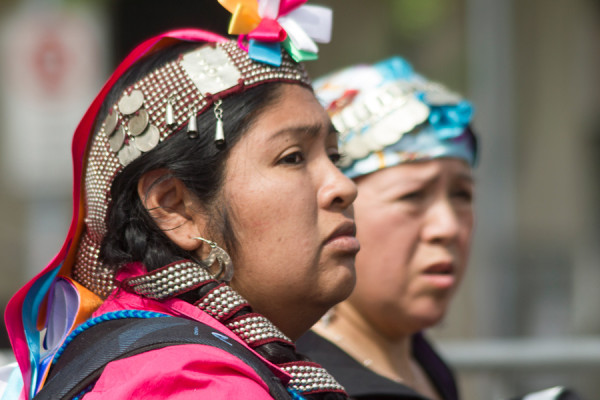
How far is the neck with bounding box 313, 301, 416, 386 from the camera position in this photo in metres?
2.76

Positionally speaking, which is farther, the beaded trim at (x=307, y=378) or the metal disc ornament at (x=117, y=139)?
the metal disc ornament at (x=117, y=139)

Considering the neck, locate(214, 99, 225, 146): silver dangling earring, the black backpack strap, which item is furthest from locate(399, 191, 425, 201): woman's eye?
the black backpack strap

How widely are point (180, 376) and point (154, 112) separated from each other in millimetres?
669

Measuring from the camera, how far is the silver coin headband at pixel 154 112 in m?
1.90

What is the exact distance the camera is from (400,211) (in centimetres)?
279

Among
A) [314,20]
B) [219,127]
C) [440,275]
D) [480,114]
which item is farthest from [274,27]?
[480,114]

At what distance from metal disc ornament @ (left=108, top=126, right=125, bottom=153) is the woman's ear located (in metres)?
0.10

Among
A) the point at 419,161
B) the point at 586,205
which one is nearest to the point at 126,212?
the point at 419,161

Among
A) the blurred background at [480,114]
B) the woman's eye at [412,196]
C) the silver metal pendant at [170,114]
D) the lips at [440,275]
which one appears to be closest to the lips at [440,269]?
the lips at [440,275]

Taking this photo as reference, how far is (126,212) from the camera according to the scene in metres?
1.92

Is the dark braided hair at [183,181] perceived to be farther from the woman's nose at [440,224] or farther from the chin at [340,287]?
the woman's nose at [440,224]

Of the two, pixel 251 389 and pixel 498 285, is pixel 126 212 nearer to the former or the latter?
pixel 251 389

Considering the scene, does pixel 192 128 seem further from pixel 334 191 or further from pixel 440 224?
pixel 440 224

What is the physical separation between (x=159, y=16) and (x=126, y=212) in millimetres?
6112
